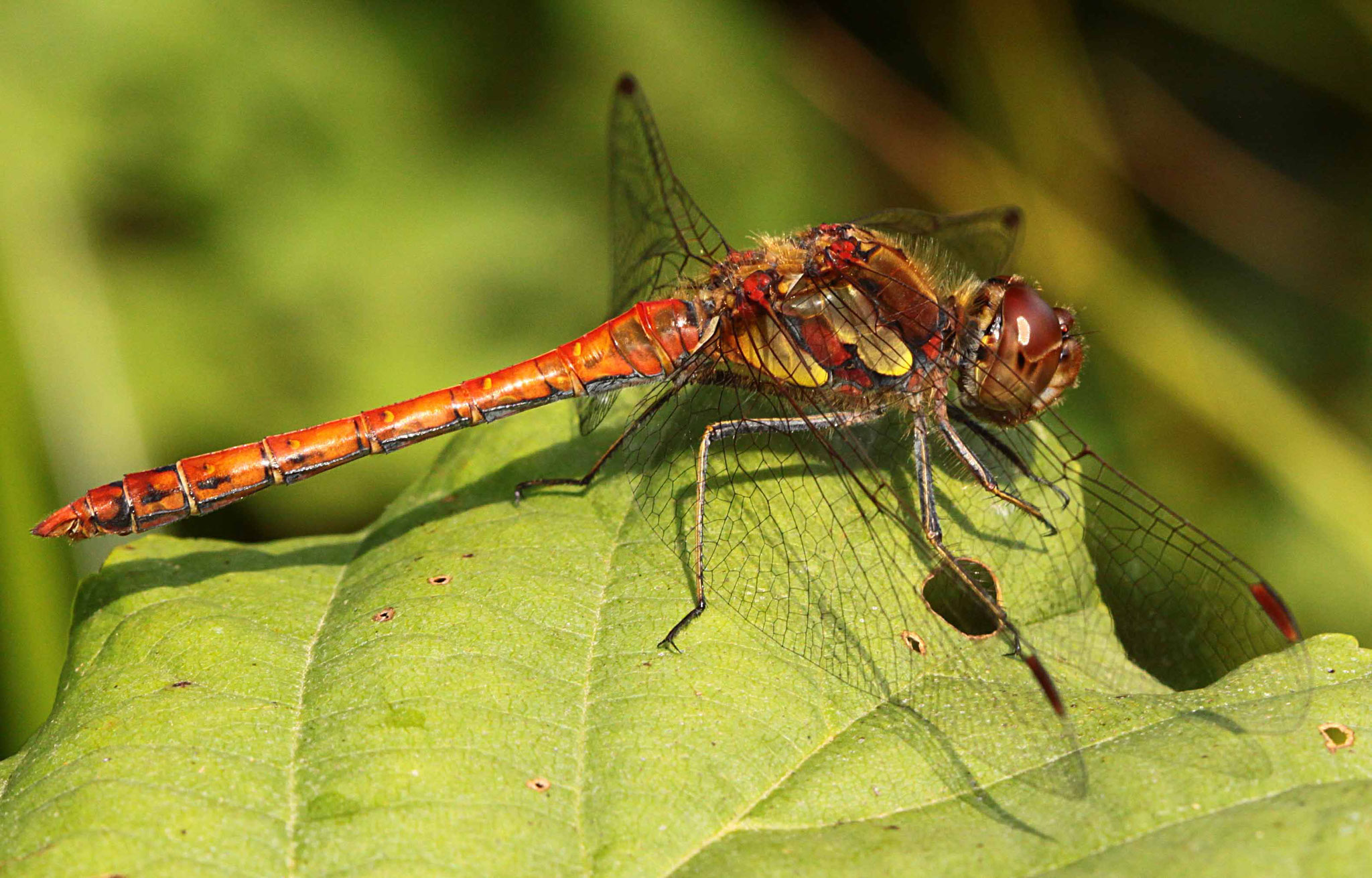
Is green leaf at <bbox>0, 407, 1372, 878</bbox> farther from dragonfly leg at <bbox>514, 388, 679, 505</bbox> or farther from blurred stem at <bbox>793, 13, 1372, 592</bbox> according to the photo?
blurred stem at <bbox>793, 13, 1372, 592</bbox>

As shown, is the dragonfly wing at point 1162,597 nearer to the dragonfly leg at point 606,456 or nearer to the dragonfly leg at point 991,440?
the dragonfly leg at point 991,440

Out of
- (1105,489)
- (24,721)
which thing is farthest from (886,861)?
(24,721)

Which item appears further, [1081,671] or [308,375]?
[308,375]

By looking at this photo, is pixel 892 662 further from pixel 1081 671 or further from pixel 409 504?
pixel 409 504

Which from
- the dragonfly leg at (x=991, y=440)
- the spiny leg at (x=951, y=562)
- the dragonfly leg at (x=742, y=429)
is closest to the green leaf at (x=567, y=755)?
the spiny leg at (x=951, y=562)

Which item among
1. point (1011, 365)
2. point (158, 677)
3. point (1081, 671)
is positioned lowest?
point (158, 677)

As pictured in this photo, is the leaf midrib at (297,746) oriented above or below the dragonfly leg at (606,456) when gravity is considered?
below
